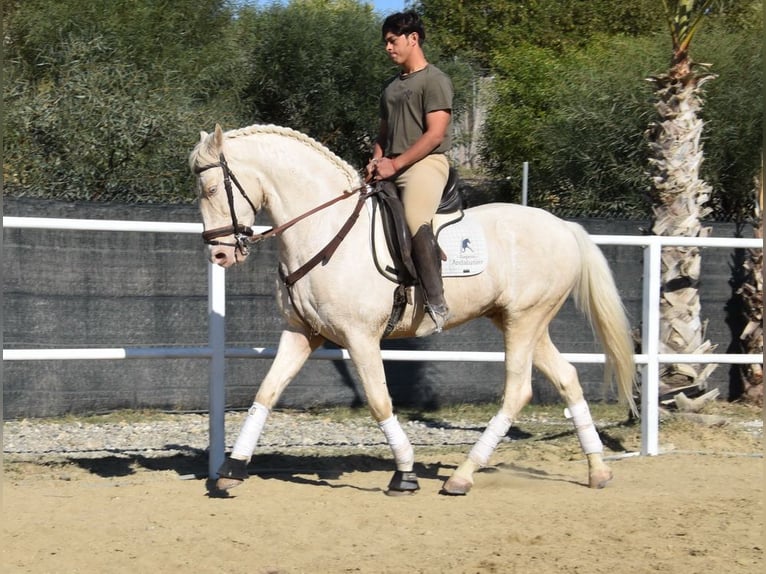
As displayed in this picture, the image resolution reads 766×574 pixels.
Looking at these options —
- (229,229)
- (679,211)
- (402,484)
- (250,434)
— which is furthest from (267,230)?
(679,211)

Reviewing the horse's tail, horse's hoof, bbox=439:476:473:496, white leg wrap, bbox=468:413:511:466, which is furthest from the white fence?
horse's hoof, bbox=439:476:473:496

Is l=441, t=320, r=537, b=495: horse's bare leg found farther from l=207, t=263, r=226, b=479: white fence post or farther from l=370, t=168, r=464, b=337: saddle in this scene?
l=207, t=263, r=226, b=479: white fence post

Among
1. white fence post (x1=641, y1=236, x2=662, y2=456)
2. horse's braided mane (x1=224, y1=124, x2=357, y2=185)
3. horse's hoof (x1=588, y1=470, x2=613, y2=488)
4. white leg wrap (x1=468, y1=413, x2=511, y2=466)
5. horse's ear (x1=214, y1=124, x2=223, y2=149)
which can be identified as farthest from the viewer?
white fence post (x1=641, y1=236, x2=662, y2=456)

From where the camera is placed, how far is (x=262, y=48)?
775 inches

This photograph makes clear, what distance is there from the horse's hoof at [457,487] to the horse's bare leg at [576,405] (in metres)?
0.87

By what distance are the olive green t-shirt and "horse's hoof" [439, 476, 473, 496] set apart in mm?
1967

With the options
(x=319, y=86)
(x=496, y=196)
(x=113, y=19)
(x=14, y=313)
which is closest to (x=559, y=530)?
(x=14, y=313)

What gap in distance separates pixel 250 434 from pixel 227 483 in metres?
0.31

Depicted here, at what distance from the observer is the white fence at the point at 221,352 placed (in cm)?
624

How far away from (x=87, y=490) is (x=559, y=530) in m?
2.80

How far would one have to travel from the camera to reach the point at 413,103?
19.7 ft

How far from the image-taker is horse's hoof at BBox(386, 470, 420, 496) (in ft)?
19.5

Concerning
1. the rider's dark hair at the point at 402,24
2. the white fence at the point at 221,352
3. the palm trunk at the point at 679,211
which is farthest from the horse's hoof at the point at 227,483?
the palm trunk at the point at 679,211

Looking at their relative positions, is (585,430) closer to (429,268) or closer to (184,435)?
(429,268)
